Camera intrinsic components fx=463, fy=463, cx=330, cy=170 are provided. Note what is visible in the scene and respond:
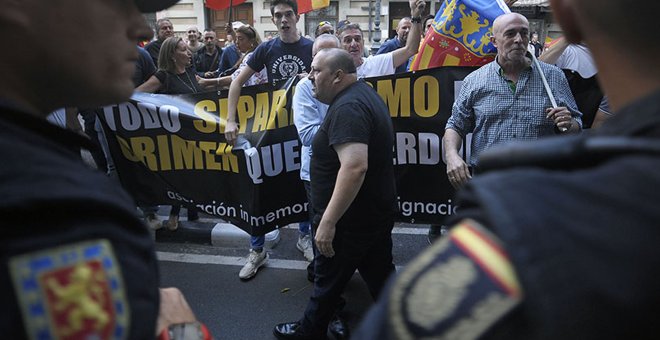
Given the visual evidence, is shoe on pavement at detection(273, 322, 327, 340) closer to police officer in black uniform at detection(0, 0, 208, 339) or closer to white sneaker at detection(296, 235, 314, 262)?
white sneaker at detection(296, 235, 314, 262)

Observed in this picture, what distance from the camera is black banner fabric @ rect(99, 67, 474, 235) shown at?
153 inches

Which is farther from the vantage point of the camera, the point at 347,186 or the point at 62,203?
the point at 347,186

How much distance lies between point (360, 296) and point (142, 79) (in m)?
3.02

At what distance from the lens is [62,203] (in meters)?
0.61

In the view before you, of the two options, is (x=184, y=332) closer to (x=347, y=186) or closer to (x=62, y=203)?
(x=62, y=203)

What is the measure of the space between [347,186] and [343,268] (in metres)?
0.56

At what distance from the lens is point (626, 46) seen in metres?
0.63

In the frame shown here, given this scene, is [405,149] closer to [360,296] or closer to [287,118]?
[287,118]

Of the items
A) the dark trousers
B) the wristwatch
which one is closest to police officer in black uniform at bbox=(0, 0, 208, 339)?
the wristwatch

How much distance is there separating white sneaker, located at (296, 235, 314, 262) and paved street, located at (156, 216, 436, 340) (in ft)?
0.19

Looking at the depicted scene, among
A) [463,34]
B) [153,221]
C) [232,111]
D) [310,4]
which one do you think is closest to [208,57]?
[310,4]

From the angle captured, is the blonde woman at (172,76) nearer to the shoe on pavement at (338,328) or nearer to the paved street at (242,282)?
the paved street at (242,282)

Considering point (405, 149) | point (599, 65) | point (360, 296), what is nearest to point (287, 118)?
point (405, 149)

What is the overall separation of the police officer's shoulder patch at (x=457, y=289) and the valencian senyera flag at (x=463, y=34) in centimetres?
377
